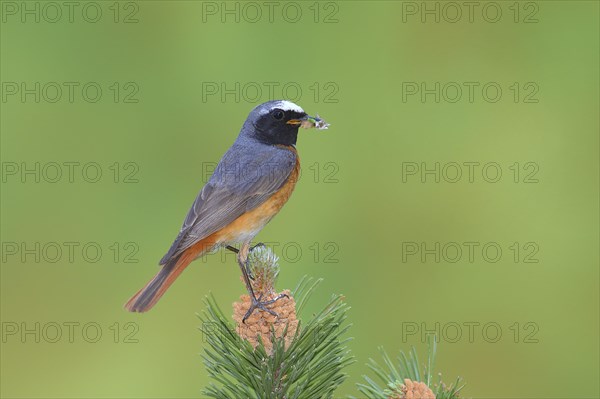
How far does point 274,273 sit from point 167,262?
901 mm

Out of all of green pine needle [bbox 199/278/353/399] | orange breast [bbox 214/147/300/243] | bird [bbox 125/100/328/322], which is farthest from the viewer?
orange breast [bbox 214/147/300/243]

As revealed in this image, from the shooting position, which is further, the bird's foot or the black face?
the black face

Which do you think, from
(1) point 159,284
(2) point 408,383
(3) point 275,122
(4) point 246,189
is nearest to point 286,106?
(3) point 275,122

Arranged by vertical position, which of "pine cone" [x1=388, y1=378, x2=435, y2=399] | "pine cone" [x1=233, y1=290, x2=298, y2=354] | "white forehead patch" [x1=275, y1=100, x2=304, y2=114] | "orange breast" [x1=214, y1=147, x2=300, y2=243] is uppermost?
"white forehead patch" [x1=275, y1=100, x2=304, y2=114]

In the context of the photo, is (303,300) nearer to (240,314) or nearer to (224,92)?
(240,314)

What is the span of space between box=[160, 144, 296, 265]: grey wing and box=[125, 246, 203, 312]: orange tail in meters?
0.09

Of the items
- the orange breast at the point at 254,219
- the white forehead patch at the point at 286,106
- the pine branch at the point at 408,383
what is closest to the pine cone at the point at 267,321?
the pine branch at the point at 408,383

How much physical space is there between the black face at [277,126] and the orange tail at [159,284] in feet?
2.15

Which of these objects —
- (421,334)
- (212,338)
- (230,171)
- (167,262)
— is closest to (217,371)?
(212,338)

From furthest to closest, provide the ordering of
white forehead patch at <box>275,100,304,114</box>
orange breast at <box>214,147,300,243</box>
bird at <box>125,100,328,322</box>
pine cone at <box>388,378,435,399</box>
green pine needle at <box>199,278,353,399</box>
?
white forehead patch at <box>275,100,304,114</box> → orange breast at <box>214,147,300,243</box> → bird at <box>125,100,328,322</box> → green pine needle at <box>199,278,353,399</box> → pine cone at <box>388,378,435,399</box>

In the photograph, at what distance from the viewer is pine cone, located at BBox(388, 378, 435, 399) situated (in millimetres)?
1724

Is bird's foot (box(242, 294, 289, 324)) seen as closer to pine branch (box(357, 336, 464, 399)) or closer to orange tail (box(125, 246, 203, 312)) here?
pine branch (box(357, 336, 464, 399))

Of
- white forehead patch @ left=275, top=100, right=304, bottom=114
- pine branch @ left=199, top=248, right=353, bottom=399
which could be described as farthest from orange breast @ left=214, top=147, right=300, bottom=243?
pine branch @ left=199, top=248, right=353, bottom=399

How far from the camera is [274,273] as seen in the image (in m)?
2.18
